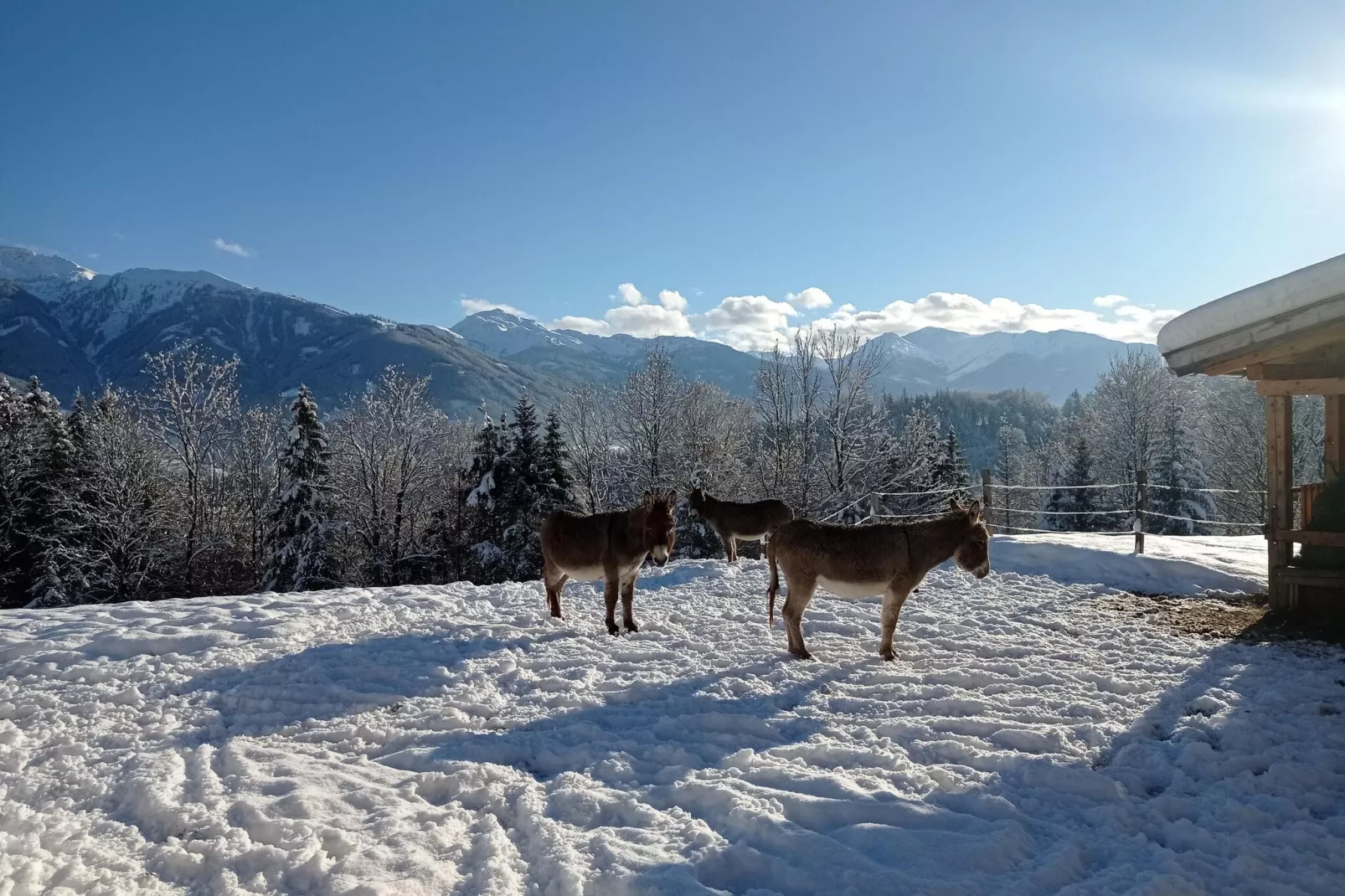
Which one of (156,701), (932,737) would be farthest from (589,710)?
(156,701)

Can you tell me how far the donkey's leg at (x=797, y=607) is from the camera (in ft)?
23.2

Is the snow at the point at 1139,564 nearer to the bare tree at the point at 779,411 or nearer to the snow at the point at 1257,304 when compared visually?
the snow at the point at 1257,304

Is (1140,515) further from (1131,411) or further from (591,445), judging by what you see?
(1131,411)

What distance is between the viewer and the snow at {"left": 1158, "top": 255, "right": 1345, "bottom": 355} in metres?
6.73

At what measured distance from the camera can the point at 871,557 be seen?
23.1 ft

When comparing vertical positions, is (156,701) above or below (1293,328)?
below

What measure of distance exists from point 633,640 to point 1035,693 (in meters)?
3.99

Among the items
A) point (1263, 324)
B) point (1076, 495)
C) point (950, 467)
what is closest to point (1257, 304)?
point (1263, 324)

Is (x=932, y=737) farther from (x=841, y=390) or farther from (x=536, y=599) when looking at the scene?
(x=841, y=390)

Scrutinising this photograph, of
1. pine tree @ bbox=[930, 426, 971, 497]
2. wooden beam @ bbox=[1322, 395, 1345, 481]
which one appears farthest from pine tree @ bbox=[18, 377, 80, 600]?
pine tree @ bbox=[930, 426, 971, 497]

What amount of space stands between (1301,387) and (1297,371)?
1.12 ft

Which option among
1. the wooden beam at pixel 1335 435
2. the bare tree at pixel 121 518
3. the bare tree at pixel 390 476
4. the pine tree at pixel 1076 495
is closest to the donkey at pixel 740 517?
the wooden beam at pixel 1335 435

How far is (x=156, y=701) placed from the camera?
5.55 meters

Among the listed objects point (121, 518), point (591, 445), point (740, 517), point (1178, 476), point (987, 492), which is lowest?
point (121, 518)
